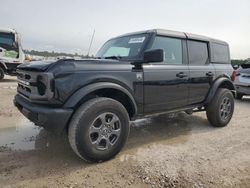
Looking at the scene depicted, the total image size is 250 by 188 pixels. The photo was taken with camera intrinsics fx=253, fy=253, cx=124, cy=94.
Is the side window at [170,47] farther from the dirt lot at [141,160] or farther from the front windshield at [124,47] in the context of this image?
the dirt lot at [141,160]

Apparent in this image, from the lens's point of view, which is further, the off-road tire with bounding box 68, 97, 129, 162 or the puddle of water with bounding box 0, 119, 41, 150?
the puddle of water with bounding box 0, 119, 41, 150

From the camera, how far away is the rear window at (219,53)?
5.47 metres

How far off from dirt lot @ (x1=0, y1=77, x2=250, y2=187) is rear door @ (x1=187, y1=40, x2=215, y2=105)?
758 millimetres

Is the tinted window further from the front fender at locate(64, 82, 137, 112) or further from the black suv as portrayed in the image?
the front fender at locate(64, 82, 137, 112)

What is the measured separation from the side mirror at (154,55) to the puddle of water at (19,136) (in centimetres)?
221

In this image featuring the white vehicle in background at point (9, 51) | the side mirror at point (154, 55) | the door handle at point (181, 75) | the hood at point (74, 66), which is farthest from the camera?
the white vehicle in background at point (9, 51)

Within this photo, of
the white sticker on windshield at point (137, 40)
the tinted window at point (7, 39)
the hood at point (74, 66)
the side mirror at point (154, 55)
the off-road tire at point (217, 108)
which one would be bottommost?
the off-road tire at point (217, 108)

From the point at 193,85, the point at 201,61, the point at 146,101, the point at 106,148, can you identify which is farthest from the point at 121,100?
the point at 201,61

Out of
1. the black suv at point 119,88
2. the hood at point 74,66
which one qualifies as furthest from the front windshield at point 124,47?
the hood at point 74,66

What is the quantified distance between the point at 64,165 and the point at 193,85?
9.09 feet

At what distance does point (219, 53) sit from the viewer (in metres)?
5.64

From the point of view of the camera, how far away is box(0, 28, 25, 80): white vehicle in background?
1282 cm

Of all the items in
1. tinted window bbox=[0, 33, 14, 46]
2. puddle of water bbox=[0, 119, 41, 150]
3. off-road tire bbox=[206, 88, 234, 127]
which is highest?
tinted window bbox=[0, 33, 14, 46]

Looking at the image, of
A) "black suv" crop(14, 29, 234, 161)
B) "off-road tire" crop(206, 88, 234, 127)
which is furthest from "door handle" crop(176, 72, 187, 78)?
"off-road tire" crop(206, 88, 234, 127)
